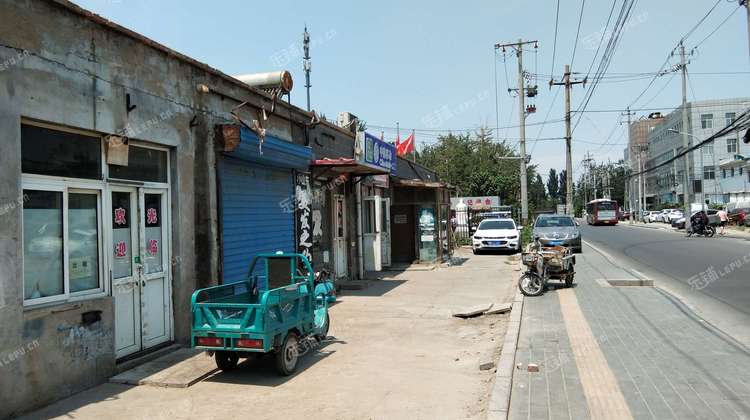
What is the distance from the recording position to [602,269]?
52.4 ft

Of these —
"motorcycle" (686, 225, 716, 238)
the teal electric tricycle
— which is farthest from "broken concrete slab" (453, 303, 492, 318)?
"motorcycle" (686, 225, 716, 238)

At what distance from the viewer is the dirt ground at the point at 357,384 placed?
199 inches

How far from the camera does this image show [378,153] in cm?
1440

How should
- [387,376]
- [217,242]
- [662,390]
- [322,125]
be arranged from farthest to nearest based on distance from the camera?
[322,125], [217,242], [387,376], [662,390]

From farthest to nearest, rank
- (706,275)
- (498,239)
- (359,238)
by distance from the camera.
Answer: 1. (498,239)
2. (359,238)
3. (706,275)

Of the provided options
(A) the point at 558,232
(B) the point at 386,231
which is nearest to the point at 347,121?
(B) the point at 386,231

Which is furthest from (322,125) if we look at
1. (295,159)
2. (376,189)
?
(376,189)

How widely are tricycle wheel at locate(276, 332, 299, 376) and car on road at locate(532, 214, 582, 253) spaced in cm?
1515

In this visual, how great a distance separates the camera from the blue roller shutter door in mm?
8672

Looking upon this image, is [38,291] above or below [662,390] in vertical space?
above

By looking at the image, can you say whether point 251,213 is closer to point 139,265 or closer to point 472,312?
point 139,265

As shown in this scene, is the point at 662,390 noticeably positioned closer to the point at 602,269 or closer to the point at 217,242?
the point at 217,242

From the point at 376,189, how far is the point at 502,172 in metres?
34.0

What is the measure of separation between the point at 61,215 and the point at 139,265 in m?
1.29
